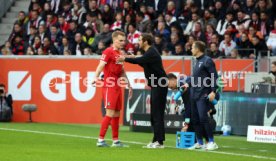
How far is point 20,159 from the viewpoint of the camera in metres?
14.4

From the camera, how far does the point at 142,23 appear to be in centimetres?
2977

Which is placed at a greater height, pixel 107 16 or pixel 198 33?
pixel 107 16

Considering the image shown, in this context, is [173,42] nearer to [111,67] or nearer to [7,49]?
[7,49]

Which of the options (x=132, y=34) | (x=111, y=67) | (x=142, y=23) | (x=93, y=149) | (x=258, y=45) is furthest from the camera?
(x=142, y=23)

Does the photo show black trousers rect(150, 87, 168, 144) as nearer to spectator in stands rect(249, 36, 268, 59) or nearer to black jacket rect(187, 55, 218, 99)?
black jacket rect(187, 55, 218, 99)

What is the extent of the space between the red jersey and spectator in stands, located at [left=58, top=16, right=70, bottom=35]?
14188 millimetres

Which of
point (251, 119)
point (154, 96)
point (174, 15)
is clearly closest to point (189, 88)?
point (154, 96)

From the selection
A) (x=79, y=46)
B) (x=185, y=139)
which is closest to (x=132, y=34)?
(x=79, y=46)

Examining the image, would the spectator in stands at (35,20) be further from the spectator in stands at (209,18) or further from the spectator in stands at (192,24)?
the spectator in stands at (209,18)

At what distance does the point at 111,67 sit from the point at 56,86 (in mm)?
10262

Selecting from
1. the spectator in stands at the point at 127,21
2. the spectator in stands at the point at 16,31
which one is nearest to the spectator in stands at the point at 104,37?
the spectator in stands at the point at 127,21

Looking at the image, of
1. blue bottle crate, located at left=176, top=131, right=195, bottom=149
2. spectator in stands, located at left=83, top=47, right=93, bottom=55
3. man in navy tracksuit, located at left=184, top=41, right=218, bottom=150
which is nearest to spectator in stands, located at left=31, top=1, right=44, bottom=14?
spectator in stands, located at left=83, top=47, right=93, bottom=55

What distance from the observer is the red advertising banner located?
90.3 ft

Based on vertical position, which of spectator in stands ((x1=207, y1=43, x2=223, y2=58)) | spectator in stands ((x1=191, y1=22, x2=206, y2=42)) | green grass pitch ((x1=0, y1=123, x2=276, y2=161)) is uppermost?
spectator in stands ((x1=191, y1=22, x2=206, y2=42))
